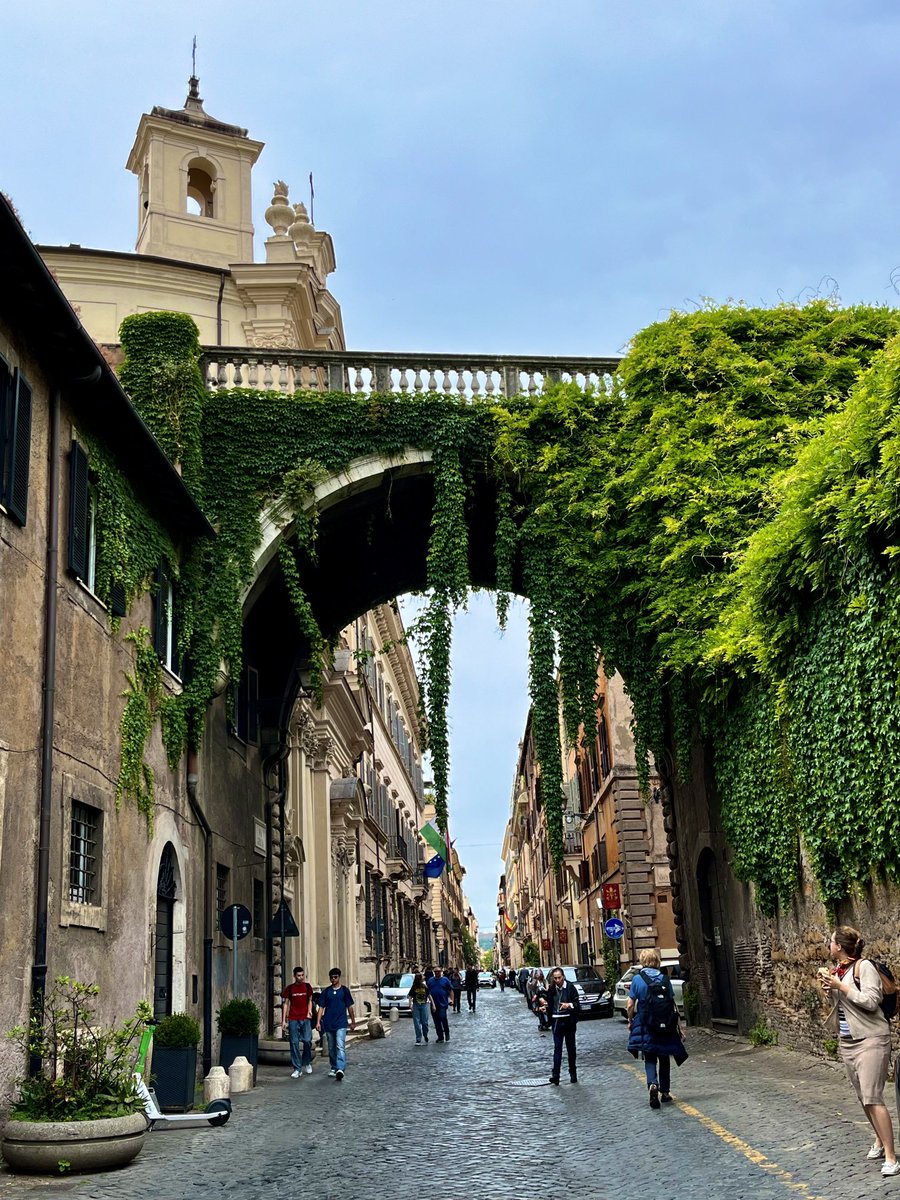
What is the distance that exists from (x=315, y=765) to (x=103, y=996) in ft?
65.0

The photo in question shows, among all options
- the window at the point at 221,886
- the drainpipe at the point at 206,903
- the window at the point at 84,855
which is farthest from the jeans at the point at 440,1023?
the window at the point at 84,855

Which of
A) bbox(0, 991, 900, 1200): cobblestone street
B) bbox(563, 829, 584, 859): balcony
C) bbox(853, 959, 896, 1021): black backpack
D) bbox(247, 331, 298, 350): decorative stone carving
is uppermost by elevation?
bbox(247, 331, 298, 350): decorative stone carving

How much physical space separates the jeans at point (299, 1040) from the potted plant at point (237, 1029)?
174cm

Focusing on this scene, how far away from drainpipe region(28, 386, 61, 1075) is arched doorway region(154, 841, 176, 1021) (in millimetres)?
4566

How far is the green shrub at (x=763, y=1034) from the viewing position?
17859 millimetres

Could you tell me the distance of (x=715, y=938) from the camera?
21828 millimetres

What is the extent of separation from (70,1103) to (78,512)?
580cm

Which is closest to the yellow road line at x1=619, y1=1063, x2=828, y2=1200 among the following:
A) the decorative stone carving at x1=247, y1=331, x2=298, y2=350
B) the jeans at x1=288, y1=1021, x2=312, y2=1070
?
the jeans at x1=288, y1=1021, x2=312, y2=1070

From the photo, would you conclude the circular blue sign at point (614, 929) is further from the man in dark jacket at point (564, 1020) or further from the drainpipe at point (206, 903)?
the man in dark jacket at point (564, 1020)

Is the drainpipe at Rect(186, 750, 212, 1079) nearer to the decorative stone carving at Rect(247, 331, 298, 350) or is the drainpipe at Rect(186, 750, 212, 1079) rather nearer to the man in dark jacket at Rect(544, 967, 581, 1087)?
the man in dark jacket at Rect(544, 967, 581, 1087)

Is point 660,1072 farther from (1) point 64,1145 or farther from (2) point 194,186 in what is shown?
(2) point 194,186

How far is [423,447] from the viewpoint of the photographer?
796 inches

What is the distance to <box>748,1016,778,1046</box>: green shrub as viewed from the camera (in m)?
17.9

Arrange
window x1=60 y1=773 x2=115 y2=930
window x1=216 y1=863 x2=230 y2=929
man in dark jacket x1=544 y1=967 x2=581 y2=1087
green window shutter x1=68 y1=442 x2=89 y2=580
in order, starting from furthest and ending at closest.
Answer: window x1=216 y1=863 x2=230 y2=929 < man in dark jacket x1=544 y1=967 x2=581 y2=1087 < green window shutter x1=68 y1=442 x2=89 y2=580 < window x1=60 y1=773 x2=115 y2=930
